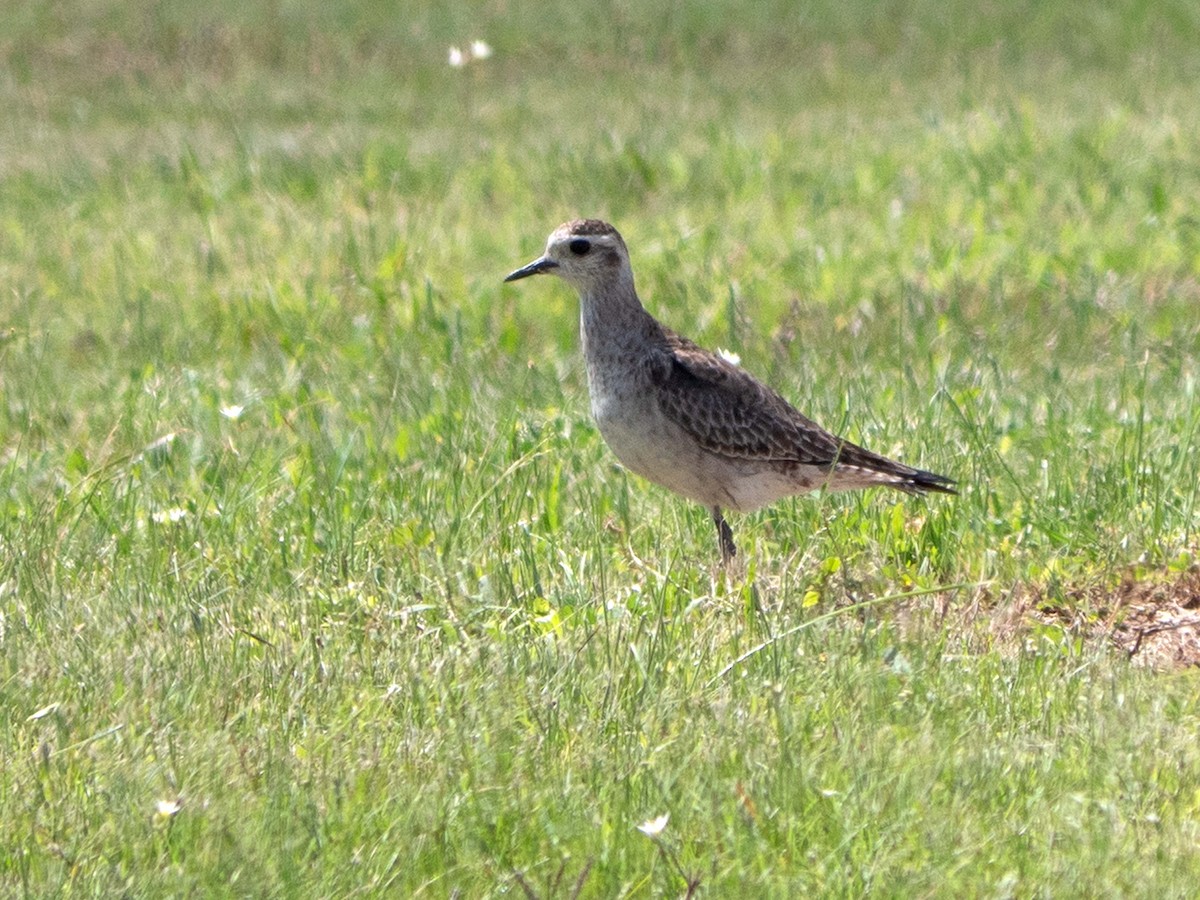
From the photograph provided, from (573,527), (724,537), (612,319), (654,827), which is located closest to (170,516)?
(573,527)

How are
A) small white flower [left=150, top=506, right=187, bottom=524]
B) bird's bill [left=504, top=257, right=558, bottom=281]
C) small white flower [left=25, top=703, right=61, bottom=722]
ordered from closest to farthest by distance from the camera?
small white flower [left=25, top=703, right=61, bottom=722] → small white flower [left=150, top=506, right=187, bottom=524] → bird's bill [left=504, top=257, right=558, bottom=281]

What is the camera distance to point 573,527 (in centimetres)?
632

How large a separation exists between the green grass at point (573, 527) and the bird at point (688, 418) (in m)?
0.18

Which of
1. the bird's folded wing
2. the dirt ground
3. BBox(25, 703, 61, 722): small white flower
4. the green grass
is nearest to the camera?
the green grass

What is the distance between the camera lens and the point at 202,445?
7406 mm

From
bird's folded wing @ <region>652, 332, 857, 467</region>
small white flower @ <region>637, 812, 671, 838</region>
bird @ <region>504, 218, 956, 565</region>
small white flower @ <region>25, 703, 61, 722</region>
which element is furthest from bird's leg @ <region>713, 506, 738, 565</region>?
small white flower @ <region>25, 703, 61, 722</region>

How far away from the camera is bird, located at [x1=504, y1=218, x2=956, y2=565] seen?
20.5 feet

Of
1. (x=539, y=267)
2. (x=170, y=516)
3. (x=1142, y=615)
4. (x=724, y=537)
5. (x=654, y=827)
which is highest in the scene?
(x=539, y=267)

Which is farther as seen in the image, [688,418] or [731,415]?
[731,415]

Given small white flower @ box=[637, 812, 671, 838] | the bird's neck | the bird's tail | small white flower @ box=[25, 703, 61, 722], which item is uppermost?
the bird's neck

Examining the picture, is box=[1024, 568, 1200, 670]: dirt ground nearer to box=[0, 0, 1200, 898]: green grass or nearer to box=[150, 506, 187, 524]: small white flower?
box=[0, 0, 1200, 898]: green grass

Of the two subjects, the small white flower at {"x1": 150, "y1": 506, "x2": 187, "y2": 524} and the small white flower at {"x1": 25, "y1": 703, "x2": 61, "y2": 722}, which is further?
the small white flower at {"x1": 150, "y1": 506, "x2": 187, "y2": 524}

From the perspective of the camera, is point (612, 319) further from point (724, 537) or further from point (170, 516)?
point (170, 516)

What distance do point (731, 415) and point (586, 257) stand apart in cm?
80
